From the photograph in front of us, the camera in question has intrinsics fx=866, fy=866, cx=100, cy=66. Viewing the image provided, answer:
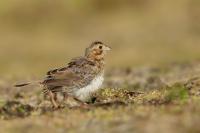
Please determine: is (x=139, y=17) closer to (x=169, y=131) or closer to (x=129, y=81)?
(x=129, y=81)

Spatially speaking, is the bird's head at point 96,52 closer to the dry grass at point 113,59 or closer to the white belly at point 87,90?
the dry grass at point 113,59

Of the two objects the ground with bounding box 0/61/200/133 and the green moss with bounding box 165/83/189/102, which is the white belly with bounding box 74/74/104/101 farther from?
the green moss with bounding box 165/83/189/102

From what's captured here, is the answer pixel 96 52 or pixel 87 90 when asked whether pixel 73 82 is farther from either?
pixel 96 52

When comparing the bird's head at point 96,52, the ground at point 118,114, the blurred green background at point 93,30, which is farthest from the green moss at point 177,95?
the blurred green background at point 93,30

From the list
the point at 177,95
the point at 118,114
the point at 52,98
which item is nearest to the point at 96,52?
the point at 52,98

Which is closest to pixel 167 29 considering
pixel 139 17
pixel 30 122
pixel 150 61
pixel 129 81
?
pixel 139 17

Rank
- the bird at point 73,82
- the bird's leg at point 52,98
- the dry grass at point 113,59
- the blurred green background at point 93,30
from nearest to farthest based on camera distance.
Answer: the dry grass at point 113,59 < the bird's leg at point 52,98 < the bird at point 73,82 < the blurred green background at point 93,30
